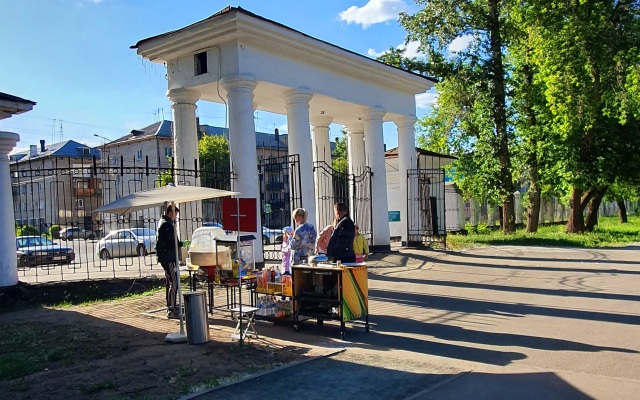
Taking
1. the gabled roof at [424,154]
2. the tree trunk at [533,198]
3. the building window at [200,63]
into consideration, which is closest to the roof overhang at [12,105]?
the building window at [200,63]

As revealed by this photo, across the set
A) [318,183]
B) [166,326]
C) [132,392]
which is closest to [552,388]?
[132,392]

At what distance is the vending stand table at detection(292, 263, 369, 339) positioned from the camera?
8.45 meters

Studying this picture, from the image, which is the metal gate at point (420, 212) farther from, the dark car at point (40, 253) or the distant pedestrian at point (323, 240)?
the dark car at point (40, 253)

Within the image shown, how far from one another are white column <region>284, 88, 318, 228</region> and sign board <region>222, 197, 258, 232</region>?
654 cm

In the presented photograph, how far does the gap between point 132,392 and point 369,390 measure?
2.51 metres

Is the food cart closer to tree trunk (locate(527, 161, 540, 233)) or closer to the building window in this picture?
the building window

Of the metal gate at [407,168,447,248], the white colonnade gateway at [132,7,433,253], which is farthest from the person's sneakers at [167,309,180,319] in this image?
the metal gate at [407,168,447,248]

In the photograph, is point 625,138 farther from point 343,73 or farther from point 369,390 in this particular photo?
point 369,390

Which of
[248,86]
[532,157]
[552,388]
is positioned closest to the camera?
[552,388]

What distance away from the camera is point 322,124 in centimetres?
2091

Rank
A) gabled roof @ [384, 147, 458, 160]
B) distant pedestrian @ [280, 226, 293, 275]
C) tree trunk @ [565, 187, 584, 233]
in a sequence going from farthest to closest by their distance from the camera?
tree trunk @ [565, 187, 584, 233], gabled roof @ [384, 147, 458, 160], distant pedestrian @ [280, 226, 293, 275]

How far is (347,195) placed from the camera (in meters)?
20.8

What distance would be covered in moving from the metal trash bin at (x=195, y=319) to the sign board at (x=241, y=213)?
1314 mm

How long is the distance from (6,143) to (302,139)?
7288 mm
